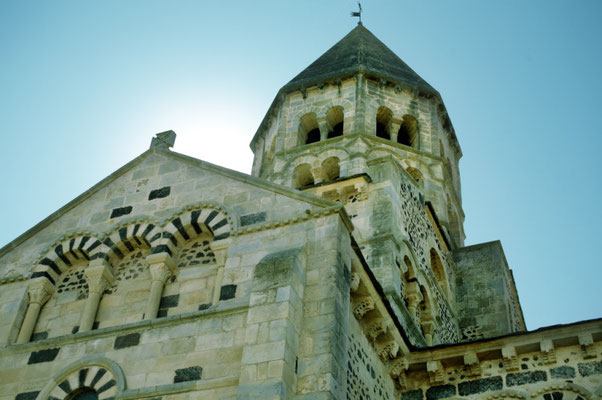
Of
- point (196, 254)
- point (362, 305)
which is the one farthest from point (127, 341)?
point (362, 305)

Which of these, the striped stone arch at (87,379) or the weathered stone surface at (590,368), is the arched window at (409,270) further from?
the striped stone arch at (87,379)

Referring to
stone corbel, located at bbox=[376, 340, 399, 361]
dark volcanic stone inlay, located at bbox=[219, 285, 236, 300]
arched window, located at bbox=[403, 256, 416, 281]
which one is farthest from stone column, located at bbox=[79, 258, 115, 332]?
arched window, located at bbox=[403, 256, 416, 281]

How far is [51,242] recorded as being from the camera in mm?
15234

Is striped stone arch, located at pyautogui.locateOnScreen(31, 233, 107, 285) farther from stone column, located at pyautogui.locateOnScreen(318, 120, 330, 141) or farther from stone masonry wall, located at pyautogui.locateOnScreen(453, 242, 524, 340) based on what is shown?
stone column, located at pyautogui.locateOnScreen(318, 120, 330, 141)

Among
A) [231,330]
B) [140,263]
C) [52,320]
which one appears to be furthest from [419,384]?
[52,320]

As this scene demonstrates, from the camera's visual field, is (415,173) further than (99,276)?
Yes

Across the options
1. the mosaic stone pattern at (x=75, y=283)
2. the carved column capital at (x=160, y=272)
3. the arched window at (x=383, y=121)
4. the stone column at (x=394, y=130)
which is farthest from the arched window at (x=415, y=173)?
the mosaic stone pattern at (x=75, y=283)

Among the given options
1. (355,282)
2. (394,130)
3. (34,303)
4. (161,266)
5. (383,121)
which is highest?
(383,121)

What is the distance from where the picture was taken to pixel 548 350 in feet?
45.6

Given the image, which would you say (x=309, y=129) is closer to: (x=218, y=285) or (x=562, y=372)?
(x=218, y=285)

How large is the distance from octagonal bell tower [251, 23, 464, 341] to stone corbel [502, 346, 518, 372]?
659 cm

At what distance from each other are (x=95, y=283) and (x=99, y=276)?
0.14 meters

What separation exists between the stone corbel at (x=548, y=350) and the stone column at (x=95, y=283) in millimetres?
7574

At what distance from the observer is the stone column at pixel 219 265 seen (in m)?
13.0
